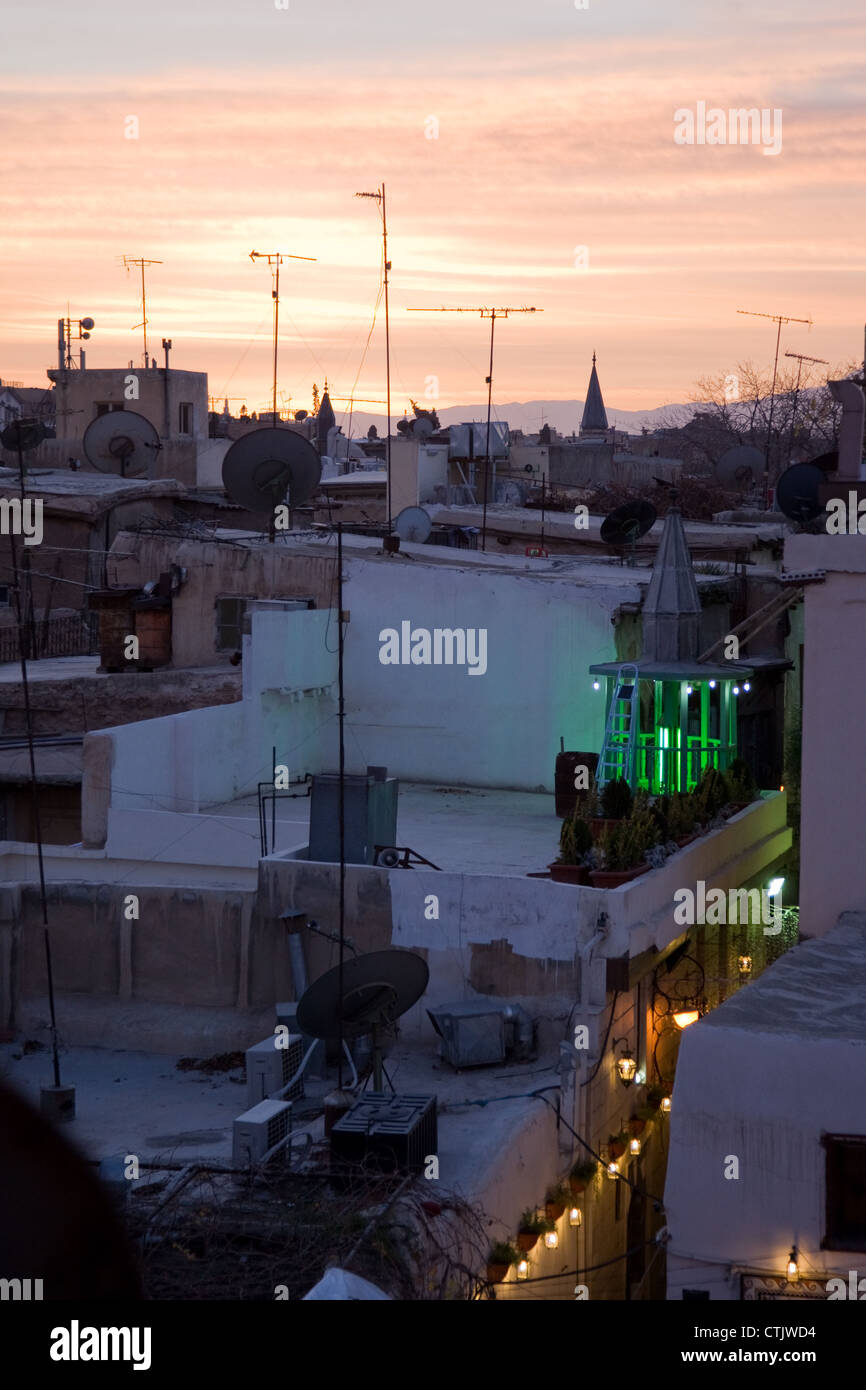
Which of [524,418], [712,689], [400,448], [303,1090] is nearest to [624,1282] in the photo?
[303,1090]

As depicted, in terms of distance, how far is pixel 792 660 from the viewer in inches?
800

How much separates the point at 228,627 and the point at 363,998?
29.8ft

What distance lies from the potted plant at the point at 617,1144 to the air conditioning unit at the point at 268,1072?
9.05 ft

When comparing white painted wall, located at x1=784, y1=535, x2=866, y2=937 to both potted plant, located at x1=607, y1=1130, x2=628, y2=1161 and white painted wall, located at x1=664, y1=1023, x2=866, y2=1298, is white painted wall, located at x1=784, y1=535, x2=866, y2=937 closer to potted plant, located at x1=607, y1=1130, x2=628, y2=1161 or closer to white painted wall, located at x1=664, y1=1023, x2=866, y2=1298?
potted plant, located at x1=607, y1=1130, x2=628, y2=1161

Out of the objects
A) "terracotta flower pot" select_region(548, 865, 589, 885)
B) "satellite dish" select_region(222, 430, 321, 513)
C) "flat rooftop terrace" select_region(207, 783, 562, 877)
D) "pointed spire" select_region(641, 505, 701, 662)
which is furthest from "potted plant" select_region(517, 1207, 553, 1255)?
"satellite dish" select_region(222, 430, 321, 513)

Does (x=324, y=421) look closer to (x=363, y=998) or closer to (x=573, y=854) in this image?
(x=573, y=854)

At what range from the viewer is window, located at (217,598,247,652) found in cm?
2019

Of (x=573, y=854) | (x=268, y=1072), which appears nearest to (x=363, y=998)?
(x=268, y=1072)

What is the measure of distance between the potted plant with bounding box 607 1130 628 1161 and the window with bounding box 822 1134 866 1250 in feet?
13.6

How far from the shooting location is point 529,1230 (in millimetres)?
11148

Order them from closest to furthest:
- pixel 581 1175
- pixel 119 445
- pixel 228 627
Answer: pixel 581 1175
pixel 228 627
pixel 119 445

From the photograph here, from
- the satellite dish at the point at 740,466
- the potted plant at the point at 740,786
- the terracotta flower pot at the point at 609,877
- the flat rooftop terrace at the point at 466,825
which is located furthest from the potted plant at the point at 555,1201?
the satellite dish at the point at 740,466

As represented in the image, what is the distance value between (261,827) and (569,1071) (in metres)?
4.28
